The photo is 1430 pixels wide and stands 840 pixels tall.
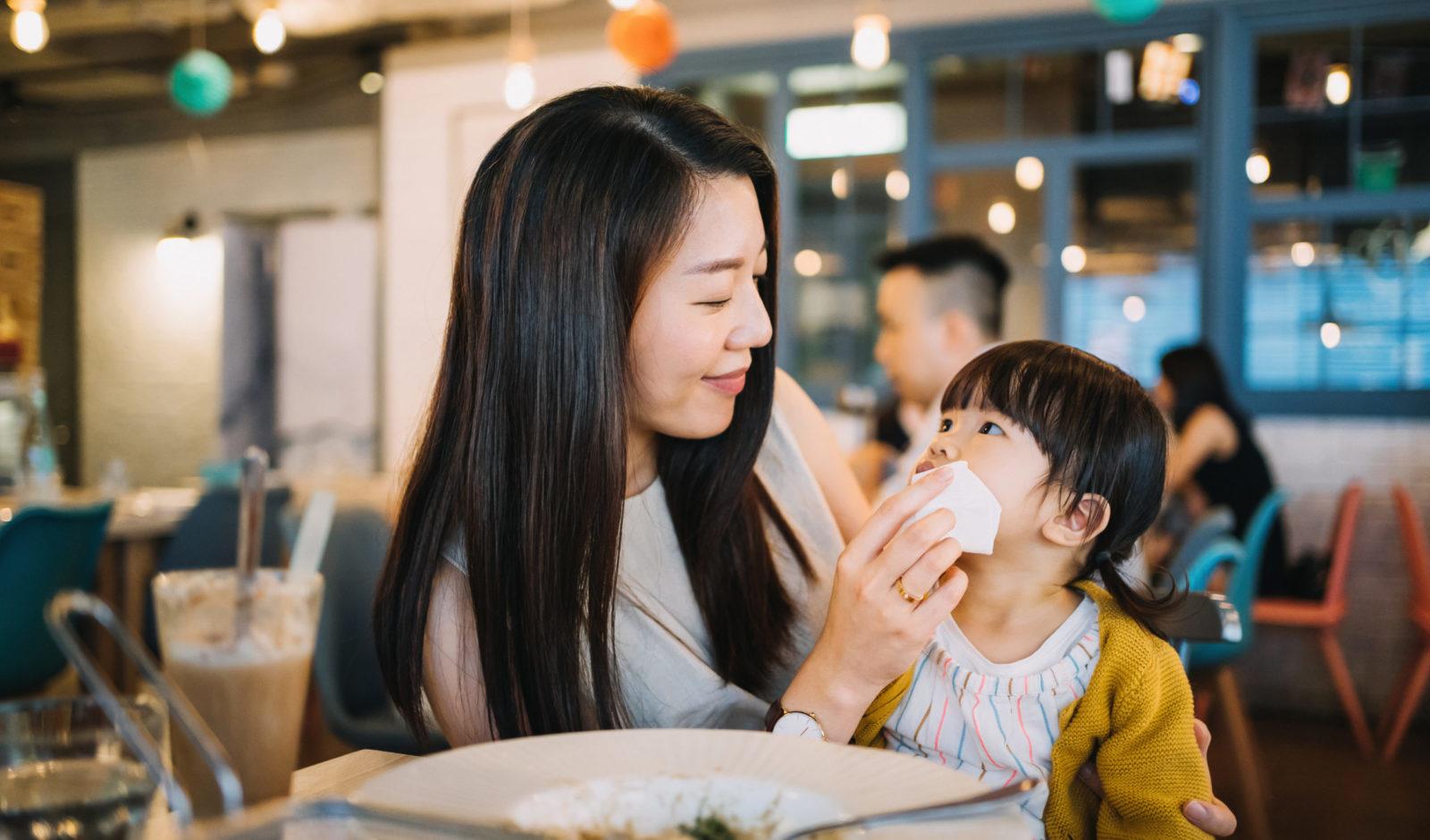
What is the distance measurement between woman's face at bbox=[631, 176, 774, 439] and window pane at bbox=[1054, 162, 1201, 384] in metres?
4.56

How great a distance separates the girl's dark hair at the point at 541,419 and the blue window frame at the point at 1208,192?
409cm

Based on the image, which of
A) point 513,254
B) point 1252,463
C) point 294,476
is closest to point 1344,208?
point 1252,463

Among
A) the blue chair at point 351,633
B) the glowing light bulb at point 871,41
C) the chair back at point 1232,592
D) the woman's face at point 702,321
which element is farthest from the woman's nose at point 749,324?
the glowing light bulb at point 871,41

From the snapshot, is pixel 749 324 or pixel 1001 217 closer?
pixel 749 324

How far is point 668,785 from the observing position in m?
0.84

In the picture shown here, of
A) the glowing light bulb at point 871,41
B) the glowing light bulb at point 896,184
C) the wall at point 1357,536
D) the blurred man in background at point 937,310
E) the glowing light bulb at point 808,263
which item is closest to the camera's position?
the blurred man in background at point 937,310

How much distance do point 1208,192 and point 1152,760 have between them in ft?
15.6

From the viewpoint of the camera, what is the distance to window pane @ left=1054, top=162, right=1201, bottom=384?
5.55m

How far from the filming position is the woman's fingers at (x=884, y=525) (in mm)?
1104

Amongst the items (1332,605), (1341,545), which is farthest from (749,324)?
(1332,605)

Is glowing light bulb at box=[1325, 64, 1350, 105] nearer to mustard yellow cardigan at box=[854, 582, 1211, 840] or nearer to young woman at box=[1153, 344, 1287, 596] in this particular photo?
young woman at box=[1153, 344, 1287, 596]

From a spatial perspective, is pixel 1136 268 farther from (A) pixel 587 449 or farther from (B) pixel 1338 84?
(A) pixel 587 449

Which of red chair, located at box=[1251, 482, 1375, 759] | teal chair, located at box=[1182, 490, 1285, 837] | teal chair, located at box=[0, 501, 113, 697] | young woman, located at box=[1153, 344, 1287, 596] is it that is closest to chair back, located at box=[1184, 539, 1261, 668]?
teal chair, located at box=[1182, 490, 1285, 837]

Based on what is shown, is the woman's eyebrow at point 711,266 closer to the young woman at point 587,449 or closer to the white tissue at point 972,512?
the young woman at point 587,449
